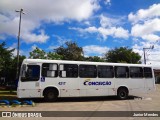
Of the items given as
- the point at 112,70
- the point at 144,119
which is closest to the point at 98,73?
the point at 112,70

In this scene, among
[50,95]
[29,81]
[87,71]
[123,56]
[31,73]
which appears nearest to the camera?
[29,81]

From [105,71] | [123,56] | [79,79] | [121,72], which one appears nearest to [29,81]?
[79,79]

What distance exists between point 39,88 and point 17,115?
18.4 feet

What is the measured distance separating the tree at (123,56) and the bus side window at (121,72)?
65.8 metres

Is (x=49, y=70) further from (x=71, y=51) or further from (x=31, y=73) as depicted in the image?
(x=71, y=51)

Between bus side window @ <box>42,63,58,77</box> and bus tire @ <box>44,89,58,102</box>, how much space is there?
1.14 meters

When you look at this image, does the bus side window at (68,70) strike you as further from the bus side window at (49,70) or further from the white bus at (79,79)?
the bus side window at (49,70)

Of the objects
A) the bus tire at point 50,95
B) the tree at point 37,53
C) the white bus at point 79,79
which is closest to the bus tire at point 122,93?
the white bus at point 79,79

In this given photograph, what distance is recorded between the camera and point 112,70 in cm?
1955

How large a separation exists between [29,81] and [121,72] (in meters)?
7.55

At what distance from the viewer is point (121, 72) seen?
1988 centimetres

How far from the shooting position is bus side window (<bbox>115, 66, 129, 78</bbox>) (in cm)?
1968

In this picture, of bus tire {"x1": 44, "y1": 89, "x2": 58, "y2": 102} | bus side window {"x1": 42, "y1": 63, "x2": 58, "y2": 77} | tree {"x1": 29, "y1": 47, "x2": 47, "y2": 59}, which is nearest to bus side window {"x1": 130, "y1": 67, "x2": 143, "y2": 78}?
bus side window {"x1": 42, "y1": 63, "x2": 58, "y2": 77}

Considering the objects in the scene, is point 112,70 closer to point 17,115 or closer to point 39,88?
point 39,88
